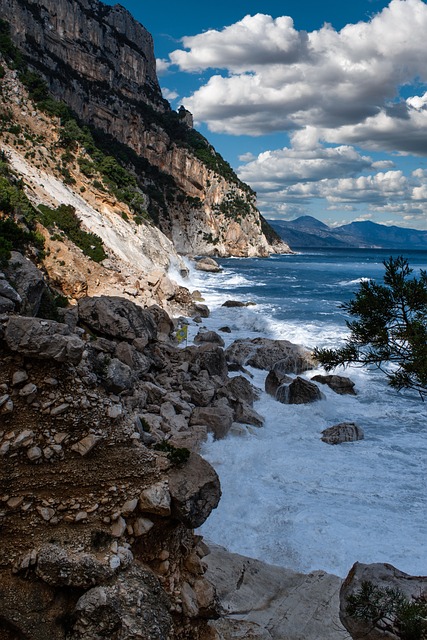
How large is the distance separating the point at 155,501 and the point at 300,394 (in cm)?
1277

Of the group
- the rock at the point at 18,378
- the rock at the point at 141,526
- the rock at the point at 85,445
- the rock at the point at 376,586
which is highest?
the rock at the point at 18,378

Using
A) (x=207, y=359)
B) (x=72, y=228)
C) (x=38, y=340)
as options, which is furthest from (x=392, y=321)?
(x=72, y=228)

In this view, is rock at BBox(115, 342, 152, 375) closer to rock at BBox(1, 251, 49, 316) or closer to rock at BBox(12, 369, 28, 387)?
rock at BBox(1, 251, 49, 316)

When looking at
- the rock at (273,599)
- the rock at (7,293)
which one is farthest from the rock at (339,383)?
the rock at (7,293)

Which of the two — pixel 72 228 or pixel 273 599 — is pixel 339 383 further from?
pixel 72 228

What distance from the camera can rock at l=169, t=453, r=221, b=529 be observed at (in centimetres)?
615

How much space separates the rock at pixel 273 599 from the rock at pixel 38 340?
4658 mm

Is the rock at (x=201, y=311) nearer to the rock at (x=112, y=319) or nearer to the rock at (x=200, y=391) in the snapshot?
the rock at (x=112, y=319)

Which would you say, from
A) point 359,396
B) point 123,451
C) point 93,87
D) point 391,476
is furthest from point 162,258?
point 93,87

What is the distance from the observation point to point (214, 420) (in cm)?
1384

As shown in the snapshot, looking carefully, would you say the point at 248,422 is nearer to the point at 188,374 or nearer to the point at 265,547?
the point at 188,374

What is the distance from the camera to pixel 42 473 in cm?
586

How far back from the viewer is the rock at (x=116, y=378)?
10.2 meters

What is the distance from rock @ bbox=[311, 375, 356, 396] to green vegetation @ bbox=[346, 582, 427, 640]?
15.1 m
